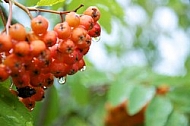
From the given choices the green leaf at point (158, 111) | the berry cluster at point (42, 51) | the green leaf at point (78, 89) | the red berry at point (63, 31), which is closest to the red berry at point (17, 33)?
the berry cluster at point (42, 51)

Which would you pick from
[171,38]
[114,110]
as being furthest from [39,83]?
[171,38]

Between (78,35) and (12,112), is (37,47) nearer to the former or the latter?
(78,35)

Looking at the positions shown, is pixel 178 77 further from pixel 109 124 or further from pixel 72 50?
pixel 72 50

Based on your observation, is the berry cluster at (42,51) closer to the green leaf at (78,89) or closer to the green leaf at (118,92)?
the green leaf at (118,92)

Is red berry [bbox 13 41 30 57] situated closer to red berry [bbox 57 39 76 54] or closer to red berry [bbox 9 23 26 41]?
red berry [bbox 9 23 26 41]

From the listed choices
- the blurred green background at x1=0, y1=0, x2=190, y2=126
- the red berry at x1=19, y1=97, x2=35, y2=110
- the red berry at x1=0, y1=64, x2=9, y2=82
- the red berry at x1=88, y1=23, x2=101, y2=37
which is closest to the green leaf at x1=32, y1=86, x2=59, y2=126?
the blurred green background at x1=0, y1=0, x2=190, y2=126

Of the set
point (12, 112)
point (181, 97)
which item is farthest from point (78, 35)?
point (181, 97)
